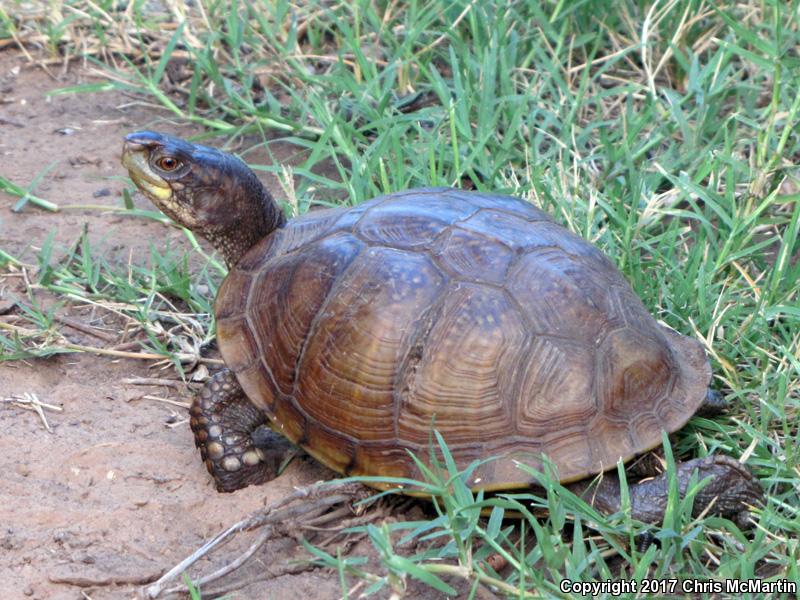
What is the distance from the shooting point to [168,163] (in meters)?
2.96

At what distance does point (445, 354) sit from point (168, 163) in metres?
0.99

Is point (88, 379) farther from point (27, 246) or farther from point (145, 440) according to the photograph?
point (27, 246)

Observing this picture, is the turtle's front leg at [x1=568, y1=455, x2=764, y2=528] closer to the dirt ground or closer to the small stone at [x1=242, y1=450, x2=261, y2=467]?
the dirt ground

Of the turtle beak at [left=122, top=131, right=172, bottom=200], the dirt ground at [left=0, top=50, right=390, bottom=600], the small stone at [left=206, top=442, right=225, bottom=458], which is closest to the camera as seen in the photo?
the dirt ground at [left=0, top=50, right=390, bottom=600]

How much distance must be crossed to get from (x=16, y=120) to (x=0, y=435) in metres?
2.10

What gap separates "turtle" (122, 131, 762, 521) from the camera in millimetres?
2576

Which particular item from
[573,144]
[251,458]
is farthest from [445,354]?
[573,144]

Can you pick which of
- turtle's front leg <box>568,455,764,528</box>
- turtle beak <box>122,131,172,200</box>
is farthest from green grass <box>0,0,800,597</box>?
turtle beak <box>122,131,172,200</box>

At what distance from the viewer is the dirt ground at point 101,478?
2.52m

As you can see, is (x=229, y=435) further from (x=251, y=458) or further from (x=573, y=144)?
(x=573, y=144)

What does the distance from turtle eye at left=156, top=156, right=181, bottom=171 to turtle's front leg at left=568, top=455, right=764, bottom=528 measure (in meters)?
1.44

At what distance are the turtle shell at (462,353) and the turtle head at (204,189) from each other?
0.24 metres

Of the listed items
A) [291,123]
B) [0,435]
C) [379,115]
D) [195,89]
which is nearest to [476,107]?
[379,115]

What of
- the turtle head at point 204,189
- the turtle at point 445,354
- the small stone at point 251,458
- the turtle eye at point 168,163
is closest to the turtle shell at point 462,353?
the turtle at point 445,354
